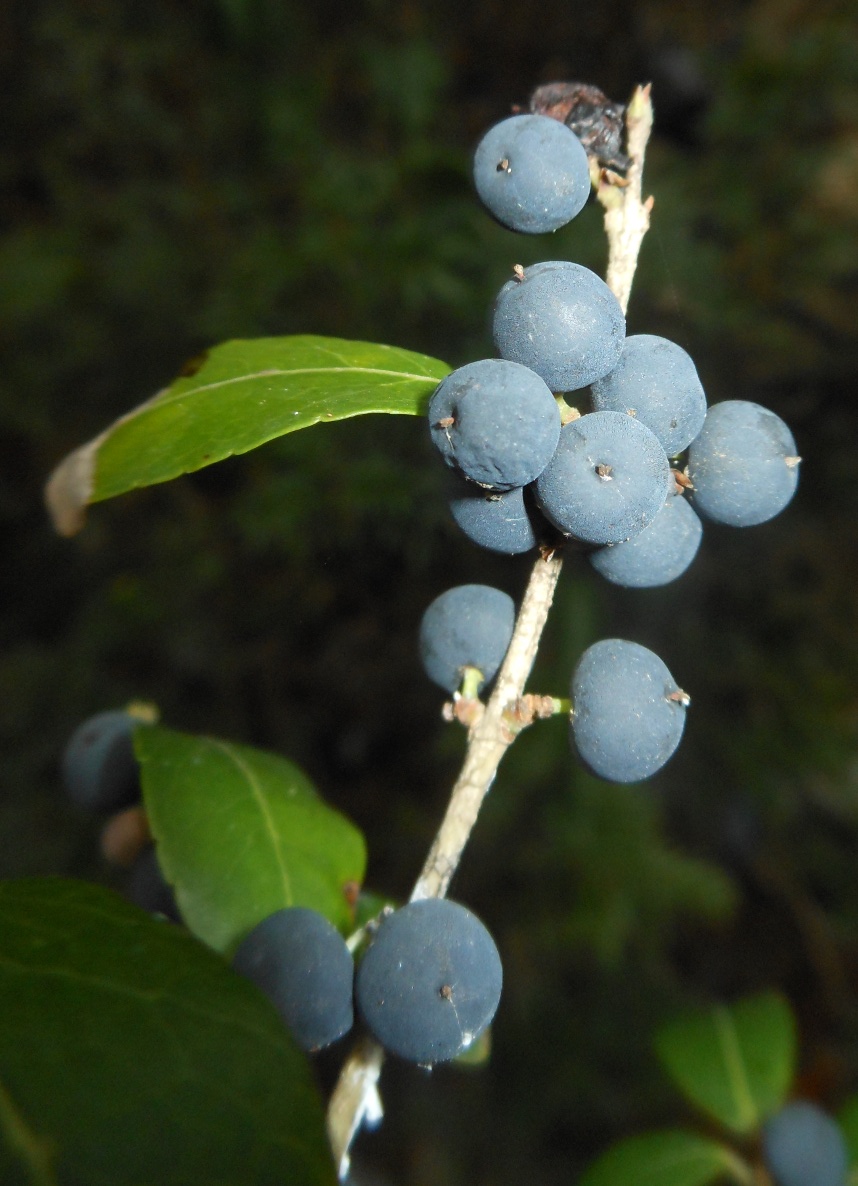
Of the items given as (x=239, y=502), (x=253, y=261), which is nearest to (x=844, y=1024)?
(x=239, y=502)

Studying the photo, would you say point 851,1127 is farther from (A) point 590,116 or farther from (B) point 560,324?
(A) point 590,116

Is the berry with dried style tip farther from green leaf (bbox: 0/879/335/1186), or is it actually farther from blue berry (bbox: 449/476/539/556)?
green leaf (bbox: 0/879/335/1186)

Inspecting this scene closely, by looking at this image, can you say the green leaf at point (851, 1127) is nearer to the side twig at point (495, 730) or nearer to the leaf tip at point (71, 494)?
the side twig at point (495, 730)

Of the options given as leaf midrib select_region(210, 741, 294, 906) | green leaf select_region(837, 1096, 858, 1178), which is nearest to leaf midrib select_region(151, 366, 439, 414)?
leaf midrib select_region(210, 741, 294, 906)

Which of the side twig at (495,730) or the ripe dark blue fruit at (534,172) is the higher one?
the ripe dark blue fruit at (534,172)

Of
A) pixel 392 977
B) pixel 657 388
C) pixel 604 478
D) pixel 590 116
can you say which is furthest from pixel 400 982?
pixel 590 116

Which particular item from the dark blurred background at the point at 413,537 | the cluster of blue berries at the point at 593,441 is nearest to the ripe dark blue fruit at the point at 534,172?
the cluster of blue berries at the point at 593,441
